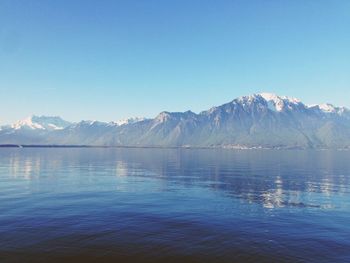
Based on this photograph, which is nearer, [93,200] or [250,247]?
[250,247]

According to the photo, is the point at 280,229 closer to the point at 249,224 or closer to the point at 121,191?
the point at 249,224

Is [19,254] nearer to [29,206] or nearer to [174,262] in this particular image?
[174,262]

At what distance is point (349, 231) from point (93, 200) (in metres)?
45.9

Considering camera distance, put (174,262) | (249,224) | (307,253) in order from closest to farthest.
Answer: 1. (174,262)
2. (307,253)
3. (249,224)

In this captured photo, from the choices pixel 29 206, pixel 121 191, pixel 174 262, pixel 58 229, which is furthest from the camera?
pixel 121 191

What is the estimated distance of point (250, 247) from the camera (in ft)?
122

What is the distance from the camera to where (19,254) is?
110 feet

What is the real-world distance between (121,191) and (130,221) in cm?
2956

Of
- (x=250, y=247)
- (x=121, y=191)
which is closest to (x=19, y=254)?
(x=250, y=247)

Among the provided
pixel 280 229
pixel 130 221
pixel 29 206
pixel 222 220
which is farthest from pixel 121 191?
pixel 280 229

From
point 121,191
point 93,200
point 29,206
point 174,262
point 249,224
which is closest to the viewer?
point 174,262

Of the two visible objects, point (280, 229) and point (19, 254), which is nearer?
point (19, 254)

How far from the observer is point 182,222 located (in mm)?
46906

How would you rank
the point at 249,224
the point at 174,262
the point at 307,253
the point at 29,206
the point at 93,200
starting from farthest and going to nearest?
1. the point at 93,200
2. the point at 29,206
3. the point at 249,224
4. the point at 307,253
5. the point at 174,262
